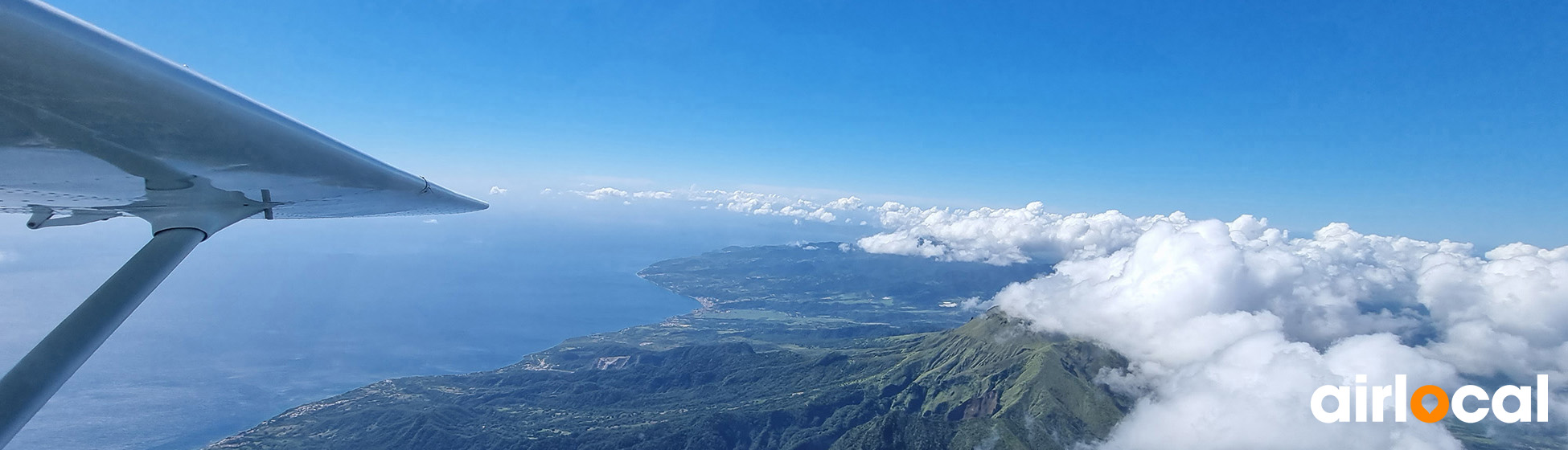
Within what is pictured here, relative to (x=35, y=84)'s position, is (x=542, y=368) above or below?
below

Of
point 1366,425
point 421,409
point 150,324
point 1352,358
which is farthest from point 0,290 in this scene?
point 1366,425

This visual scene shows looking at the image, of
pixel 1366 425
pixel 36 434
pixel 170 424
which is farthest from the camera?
pixel 1366 425

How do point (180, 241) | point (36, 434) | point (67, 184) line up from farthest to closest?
point (36, 434), point (180, 241), point (67, 184)

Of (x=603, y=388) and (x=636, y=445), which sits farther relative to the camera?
(x=603, y=388)

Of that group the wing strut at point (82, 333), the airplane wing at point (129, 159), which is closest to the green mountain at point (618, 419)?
the airplane wing at point (129, 159)

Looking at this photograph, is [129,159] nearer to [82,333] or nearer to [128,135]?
[128,135]

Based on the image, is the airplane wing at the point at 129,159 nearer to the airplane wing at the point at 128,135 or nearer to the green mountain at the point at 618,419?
the airplane wing at the point at 128,135

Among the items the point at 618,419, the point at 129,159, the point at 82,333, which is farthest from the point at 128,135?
the point at 618,419

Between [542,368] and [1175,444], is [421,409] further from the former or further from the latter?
[1175,444]

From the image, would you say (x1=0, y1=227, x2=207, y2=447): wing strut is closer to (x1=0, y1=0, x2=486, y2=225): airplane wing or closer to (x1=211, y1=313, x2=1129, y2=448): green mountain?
(x1=0, y1=0, x2=486, y2=225): airplane wing
